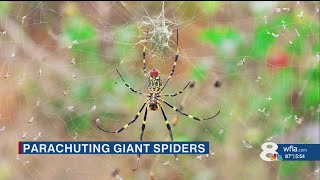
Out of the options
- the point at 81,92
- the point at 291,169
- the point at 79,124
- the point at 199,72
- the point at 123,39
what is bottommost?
the point at 291,169

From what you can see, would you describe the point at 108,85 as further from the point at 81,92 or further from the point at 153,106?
the point at 153,106

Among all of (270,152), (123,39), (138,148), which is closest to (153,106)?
(138,148)

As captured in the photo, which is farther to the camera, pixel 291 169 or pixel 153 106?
pixel 291 169

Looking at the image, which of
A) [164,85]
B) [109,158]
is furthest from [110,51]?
[109,158]

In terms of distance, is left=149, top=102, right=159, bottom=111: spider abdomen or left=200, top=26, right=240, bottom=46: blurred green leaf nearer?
left=149, top=102, right=159, bottom=111: spider abdomen

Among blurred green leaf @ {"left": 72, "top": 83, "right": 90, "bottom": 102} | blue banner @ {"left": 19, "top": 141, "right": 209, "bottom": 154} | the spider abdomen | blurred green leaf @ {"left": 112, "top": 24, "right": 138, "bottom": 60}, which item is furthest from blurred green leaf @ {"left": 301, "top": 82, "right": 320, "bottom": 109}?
blurred green leaf @ {"left": 72, "top": 83, "right": 90, "bottom": 102}

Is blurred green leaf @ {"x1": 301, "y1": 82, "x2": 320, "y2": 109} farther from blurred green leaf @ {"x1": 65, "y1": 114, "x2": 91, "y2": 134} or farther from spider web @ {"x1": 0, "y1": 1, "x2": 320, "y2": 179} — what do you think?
blurred green leaf @ {"x1": 65, "y1": 114, "x2": 91, "y2": 134}
